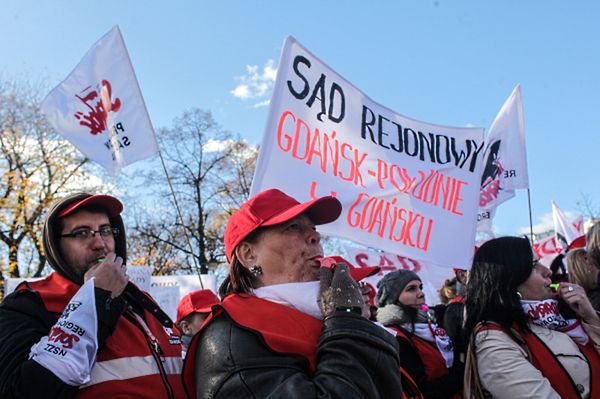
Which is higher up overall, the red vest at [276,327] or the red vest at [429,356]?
the red vest at [276,327]

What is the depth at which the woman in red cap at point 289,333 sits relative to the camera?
1756 millimetres

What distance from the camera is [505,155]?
7.48 m

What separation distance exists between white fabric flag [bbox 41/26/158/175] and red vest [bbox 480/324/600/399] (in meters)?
3.87

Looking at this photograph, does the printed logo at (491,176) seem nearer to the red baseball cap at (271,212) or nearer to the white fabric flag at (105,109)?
the white fabric flag at (105,109)

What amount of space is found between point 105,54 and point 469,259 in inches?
158

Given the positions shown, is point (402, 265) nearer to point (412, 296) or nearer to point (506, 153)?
point (506, 153)

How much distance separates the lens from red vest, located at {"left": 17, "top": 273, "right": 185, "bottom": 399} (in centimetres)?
211

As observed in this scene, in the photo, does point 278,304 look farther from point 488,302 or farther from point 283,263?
point 488,302

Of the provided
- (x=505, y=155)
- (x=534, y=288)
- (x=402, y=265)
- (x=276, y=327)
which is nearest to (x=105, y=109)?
(x=534, y=288)

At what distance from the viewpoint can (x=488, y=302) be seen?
3.12 m

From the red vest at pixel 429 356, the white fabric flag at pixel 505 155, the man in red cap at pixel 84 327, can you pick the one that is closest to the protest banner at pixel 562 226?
the white fabric flag at pixel 505 155

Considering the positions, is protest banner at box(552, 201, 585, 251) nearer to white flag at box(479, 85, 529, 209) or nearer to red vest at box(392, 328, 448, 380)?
white flag at box(479, 85, 529, 209)

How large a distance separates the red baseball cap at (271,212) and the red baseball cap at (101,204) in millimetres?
689

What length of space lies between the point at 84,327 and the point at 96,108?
410cm
